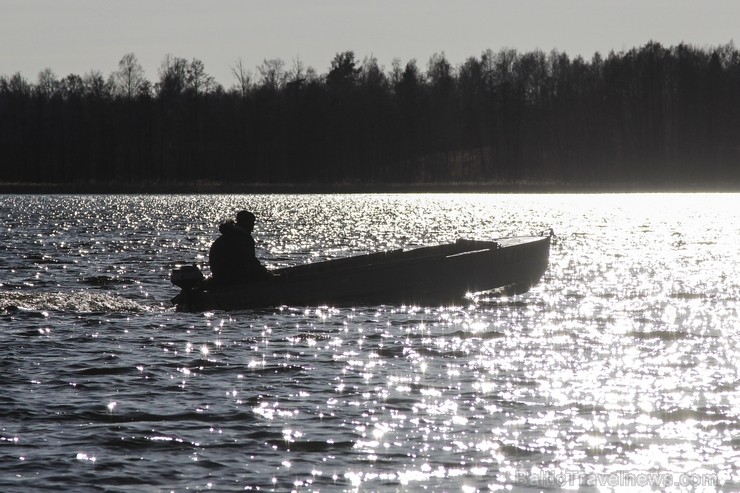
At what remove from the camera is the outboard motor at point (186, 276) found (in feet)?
59.5

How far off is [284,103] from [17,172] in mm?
29612

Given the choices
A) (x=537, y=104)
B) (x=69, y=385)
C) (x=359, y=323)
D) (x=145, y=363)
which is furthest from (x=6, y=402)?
(x=537, y=104)

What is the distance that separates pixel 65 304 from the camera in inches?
775

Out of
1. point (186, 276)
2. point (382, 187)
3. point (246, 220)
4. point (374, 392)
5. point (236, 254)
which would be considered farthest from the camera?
point (382, 187)

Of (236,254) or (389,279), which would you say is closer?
(236,254)

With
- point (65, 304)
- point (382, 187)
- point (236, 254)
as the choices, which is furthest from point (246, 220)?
point (382, 187)

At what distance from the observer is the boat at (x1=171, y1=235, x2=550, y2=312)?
1866 cm

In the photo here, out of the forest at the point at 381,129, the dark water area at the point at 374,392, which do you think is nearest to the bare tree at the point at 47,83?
the forest at the point at 381,129

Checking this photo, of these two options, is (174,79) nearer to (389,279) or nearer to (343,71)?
(343,71)

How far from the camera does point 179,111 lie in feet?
370

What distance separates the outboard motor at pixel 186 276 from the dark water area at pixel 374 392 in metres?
0.58

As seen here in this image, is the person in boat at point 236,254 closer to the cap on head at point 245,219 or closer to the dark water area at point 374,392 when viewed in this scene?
the cap on head at point 245,219

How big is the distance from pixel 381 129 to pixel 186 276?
95.2 m

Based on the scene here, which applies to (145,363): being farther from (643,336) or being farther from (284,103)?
(284,103)
